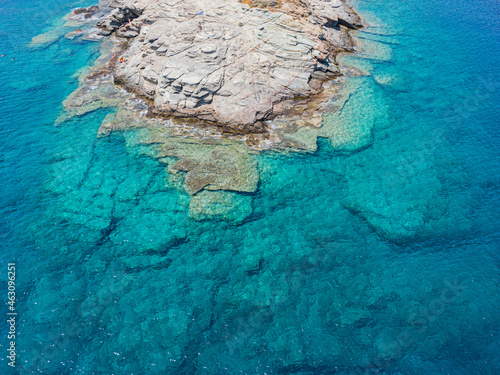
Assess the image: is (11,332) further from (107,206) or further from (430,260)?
(430,260)

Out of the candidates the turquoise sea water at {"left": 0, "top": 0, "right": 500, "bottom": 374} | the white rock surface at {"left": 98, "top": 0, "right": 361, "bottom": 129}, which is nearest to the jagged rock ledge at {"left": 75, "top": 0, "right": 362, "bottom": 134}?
the white rock surface at {"left": 98, "top": 0, "right": 361, "bottom": 129}

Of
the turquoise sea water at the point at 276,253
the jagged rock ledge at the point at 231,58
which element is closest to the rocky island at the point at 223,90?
the jagged rock ledge at the point at 231,58

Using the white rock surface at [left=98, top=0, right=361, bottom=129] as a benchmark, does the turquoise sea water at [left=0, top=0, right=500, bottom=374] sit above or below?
below

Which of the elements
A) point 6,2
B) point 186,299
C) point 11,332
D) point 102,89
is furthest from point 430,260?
point 6,2

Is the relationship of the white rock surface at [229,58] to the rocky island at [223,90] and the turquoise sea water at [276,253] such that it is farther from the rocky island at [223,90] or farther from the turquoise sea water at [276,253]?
the turquoise sea water at [276,253]

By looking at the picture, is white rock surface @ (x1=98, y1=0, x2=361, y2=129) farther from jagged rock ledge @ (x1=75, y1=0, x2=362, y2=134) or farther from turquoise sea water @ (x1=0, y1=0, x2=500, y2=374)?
turquoise sea water @ (x1=0, y1=0, x2=500, y2=374)

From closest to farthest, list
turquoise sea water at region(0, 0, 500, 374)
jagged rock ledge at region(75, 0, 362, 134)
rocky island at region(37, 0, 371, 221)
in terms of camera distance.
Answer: turquoise sea water at region(0, 0, 500, 374), rocky island at region(37, 0, 371, 221), jagged rock ledge at region(75, 0, 362, 134)

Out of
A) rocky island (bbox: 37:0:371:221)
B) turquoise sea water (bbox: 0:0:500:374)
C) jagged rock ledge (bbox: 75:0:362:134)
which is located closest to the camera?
turquoise sea water (bbox: 0:0:500:374)
